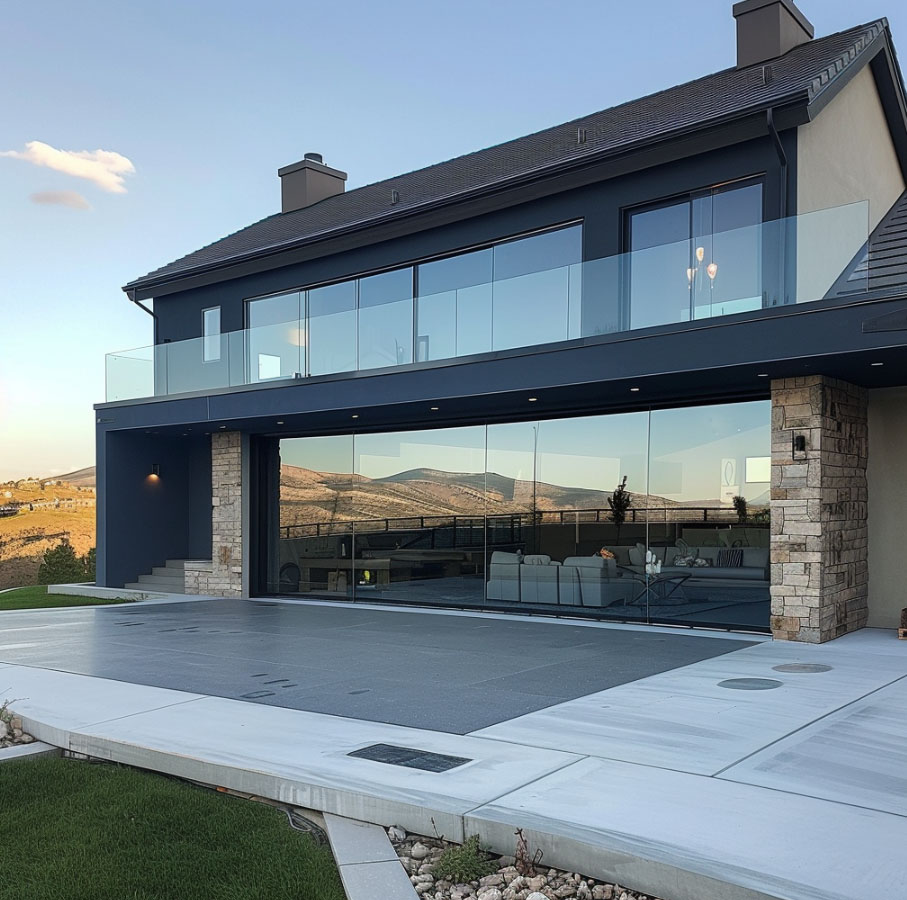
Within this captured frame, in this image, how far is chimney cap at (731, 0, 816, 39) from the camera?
14570mm

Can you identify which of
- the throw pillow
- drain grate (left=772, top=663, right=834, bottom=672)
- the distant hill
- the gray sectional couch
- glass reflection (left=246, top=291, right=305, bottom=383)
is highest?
glass reflection (left=246, top=291, right=305, bottom=383)

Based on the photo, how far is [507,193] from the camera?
44.9ft

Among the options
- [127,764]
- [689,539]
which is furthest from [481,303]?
[127,764]

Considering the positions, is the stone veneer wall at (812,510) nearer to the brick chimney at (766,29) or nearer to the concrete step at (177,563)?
the brick chimney at (766,29)

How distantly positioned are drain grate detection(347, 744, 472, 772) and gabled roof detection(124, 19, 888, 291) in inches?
348

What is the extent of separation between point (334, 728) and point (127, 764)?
4.59 ft

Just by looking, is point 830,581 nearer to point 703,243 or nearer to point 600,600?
point 600,600

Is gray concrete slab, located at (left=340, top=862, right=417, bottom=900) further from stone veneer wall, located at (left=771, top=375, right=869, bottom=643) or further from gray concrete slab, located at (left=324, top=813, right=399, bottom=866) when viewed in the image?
stone veneer wall, located at (left=771, top=375, right=869, bottom=643)

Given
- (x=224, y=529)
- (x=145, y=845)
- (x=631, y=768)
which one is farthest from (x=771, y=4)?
(x=145, y=845)

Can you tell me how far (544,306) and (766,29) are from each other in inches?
265

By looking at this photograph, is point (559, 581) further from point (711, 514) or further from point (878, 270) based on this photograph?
point (878, 270)

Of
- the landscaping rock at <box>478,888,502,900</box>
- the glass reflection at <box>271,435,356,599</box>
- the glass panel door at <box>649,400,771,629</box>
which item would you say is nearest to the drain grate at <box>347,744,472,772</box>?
the landscaping rock at <box>478,888,502,900</box>

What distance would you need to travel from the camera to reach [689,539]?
12195 millimetres

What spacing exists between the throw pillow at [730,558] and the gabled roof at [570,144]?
5.40 m
